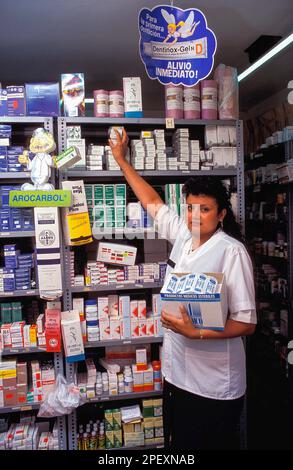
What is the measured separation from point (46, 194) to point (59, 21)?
1.92 meters

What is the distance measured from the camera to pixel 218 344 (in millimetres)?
1964

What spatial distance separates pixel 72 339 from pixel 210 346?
3.36 feet

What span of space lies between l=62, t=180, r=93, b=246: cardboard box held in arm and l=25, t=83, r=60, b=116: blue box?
54cm

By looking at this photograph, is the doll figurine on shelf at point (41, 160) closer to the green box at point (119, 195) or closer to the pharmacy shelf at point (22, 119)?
the pharmacy shelf at point (22, 119)

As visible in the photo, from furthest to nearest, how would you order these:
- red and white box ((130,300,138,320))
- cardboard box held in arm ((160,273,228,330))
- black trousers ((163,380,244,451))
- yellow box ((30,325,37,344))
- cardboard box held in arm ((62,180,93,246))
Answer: red and white box ((130,300,138,320)) < yellow box ((30,325,37,344)) < cardboard box held in arm ((62,180,93,246)) < black trousers ((163,380,244,451)) < cardboard box held in arm ((160,273,228,330))

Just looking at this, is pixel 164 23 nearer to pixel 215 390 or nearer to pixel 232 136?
pixel 232 136

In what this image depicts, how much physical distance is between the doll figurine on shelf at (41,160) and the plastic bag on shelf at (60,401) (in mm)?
1404

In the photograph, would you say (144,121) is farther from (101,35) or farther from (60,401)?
(60,401)

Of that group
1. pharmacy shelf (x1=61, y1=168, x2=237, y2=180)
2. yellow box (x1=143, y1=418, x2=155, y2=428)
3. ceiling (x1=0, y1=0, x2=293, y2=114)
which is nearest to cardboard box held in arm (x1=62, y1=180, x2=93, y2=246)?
pharmacy shelf (x1=61, y1=168, x2=237, y2=180)

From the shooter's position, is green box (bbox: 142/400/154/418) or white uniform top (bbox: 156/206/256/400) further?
green box (bbox: 142/400/154/418)

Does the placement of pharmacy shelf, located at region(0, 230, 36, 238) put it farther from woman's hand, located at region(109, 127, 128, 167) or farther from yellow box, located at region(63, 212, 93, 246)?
woman's hand, located at region(109, 127, 128, 167)

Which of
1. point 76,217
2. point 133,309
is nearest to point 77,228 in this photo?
point 76,217

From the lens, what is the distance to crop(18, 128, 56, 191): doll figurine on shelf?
240 centimetres

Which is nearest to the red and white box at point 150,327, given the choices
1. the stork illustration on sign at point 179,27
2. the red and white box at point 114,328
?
the red and white box at point 114,328
